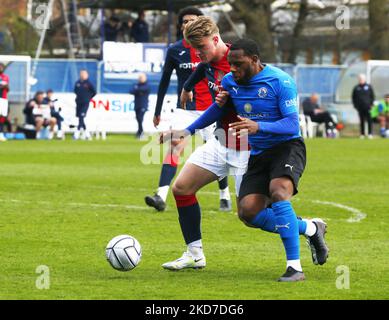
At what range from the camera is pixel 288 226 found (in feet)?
26.2

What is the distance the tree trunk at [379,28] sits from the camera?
145 ft

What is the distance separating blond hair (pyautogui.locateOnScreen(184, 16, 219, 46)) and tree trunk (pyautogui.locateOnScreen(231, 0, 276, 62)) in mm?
34061

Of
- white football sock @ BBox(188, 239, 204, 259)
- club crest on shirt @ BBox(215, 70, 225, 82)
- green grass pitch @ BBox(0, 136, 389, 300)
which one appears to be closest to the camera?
green grass pitch @ BBox(0, 136, 389, 300)

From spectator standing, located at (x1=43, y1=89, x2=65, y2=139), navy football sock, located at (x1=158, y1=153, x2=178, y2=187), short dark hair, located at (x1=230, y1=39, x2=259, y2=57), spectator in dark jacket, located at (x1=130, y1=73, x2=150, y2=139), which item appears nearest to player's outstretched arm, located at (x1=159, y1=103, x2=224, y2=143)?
short dark hair, located at (x1=230, y1=39, x2=259, y2=57)

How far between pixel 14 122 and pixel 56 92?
2070 millimetres

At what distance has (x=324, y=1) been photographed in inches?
2093

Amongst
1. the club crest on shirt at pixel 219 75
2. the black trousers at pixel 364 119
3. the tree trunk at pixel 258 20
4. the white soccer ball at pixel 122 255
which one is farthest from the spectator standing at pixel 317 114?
the white soccer ball at pixel 122 255

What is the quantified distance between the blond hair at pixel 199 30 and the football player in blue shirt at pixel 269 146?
60 cm

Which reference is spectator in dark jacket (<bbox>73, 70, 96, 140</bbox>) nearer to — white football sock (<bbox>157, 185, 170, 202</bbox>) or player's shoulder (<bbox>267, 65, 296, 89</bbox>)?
white football sock (<bbox>157, 185, 170, 202</bbox>)

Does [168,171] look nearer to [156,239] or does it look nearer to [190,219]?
[156,239]

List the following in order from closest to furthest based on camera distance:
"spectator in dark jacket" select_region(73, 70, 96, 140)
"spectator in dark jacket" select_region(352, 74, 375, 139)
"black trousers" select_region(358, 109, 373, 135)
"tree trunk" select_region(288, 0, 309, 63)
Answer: "spectator in dark jacket" select_region(73, 70, 96, 140) < "spectator in dark jacket" select_region(352, 74, 375, 139) < "black trousers" select_region(358, 109, 373, 135) < "tree trunk" select_region(288, 0, 309, 63)

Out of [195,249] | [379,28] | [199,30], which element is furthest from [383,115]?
[195,249]

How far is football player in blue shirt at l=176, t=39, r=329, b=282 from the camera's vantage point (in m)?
7.97

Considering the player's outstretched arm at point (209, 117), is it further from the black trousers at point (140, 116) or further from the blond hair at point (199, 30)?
the black trousers at point (140, 116)
